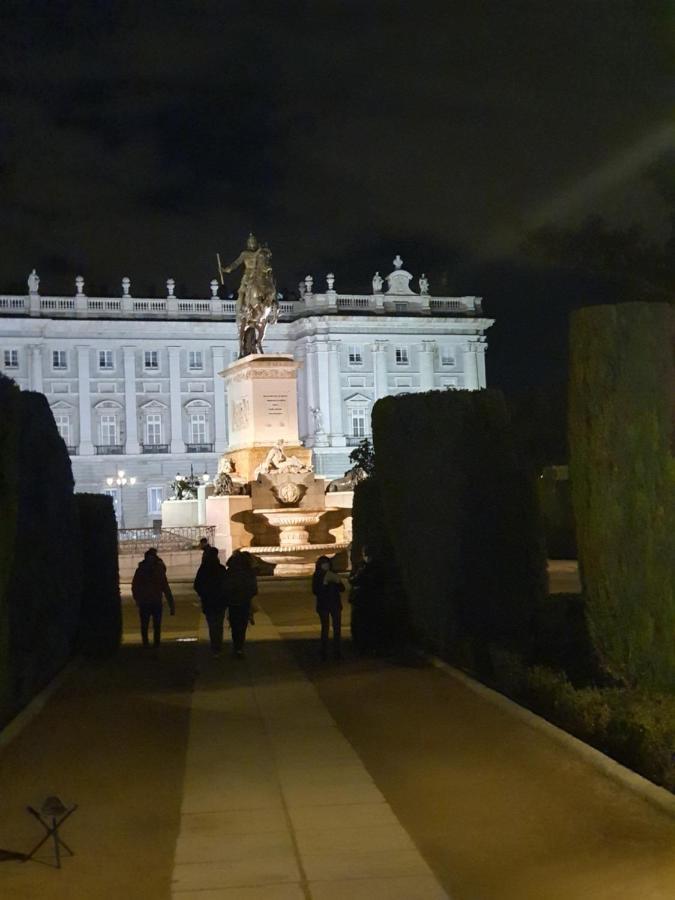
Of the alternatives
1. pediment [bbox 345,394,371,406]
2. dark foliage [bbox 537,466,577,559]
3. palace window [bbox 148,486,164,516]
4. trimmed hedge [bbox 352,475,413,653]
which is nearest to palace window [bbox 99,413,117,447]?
palace window [bbox 148,486,164,516]

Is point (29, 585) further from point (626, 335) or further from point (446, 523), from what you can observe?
point (626, 335)

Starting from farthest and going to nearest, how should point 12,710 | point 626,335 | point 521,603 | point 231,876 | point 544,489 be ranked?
point 544,489, point 521,603, point 12,710, point 626,335, point 231,876

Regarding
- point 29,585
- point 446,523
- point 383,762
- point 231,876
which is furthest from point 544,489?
point 231,876

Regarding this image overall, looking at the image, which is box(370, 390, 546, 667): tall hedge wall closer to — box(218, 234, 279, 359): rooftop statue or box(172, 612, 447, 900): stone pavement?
box(172, 612, 447, 900): stone pavement

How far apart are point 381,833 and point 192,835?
1248mm

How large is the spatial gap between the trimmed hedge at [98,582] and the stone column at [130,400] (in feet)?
276

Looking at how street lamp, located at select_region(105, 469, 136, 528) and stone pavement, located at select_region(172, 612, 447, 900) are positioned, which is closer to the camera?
stone pavement, located at select_region(172, 612, 447, 900)

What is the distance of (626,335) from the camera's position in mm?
11219

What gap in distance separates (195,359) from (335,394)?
1218 cm

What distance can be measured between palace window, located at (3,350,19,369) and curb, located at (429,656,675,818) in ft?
296

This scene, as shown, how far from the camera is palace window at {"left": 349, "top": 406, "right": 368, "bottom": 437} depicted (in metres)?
106

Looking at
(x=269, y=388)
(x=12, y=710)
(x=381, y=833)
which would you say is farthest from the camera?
(x=269, y=388)

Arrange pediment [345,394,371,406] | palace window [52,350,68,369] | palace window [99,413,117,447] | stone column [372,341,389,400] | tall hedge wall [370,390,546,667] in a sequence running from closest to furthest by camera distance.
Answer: tall hedge wall [370,390,546,667] → palace window [52,350,68,369] → palace window [99,413,117,447] → pediment [345,394,371,406] → stone column [372,341,389,400]

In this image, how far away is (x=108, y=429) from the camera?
10338cm
